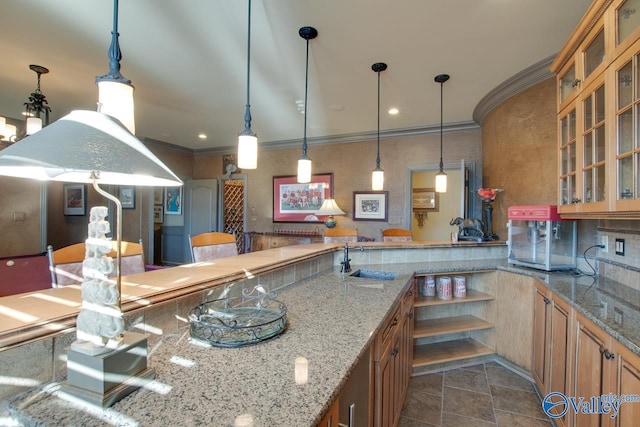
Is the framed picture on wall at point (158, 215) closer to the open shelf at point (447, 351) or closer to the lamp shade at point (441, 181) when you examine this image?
the lamp shade at point (441, 181)

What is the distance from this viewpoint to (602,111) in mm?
1604

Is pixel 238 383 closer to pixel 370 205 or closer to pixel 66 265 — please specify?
pixel 66 265

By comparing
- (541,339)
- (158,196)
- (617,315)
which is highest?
(158,196)

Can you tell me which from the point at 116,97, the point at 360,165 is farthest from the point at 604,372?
the point at 360,165

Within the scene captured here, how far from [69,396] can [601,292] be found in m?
2.52

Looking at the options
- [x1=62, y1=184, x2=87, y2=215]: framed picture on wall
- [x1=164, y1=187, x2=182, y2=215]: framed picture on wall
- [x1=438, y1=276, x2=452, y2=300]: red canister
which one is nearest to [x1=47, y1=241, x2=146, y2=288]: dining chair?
[x1=438, y1=276, x2=452, y2=300]: red canister

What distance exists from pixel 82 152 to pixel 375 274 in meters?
1.99

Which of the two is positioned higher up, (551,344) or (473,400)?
(551,344)

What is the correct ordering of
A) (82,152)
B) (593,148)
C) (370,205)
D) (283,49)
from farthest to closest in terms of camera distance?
(370,205)
(283,49)
(593,148)
(82,152)

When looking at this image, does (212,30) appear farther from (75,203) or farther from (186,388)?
(75,203)

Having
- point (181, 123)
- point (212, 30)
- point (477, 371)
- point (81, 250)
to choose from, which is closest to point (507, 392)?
point (477, 371)

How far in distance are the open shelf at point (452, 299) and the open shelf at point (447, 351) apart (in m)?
0.47

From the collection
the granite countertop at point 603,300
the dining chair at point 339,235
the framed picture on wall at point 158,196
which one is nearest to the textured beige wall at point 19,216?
the framed picture on wall at point 158,196

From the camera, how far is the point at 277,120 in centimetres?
432
